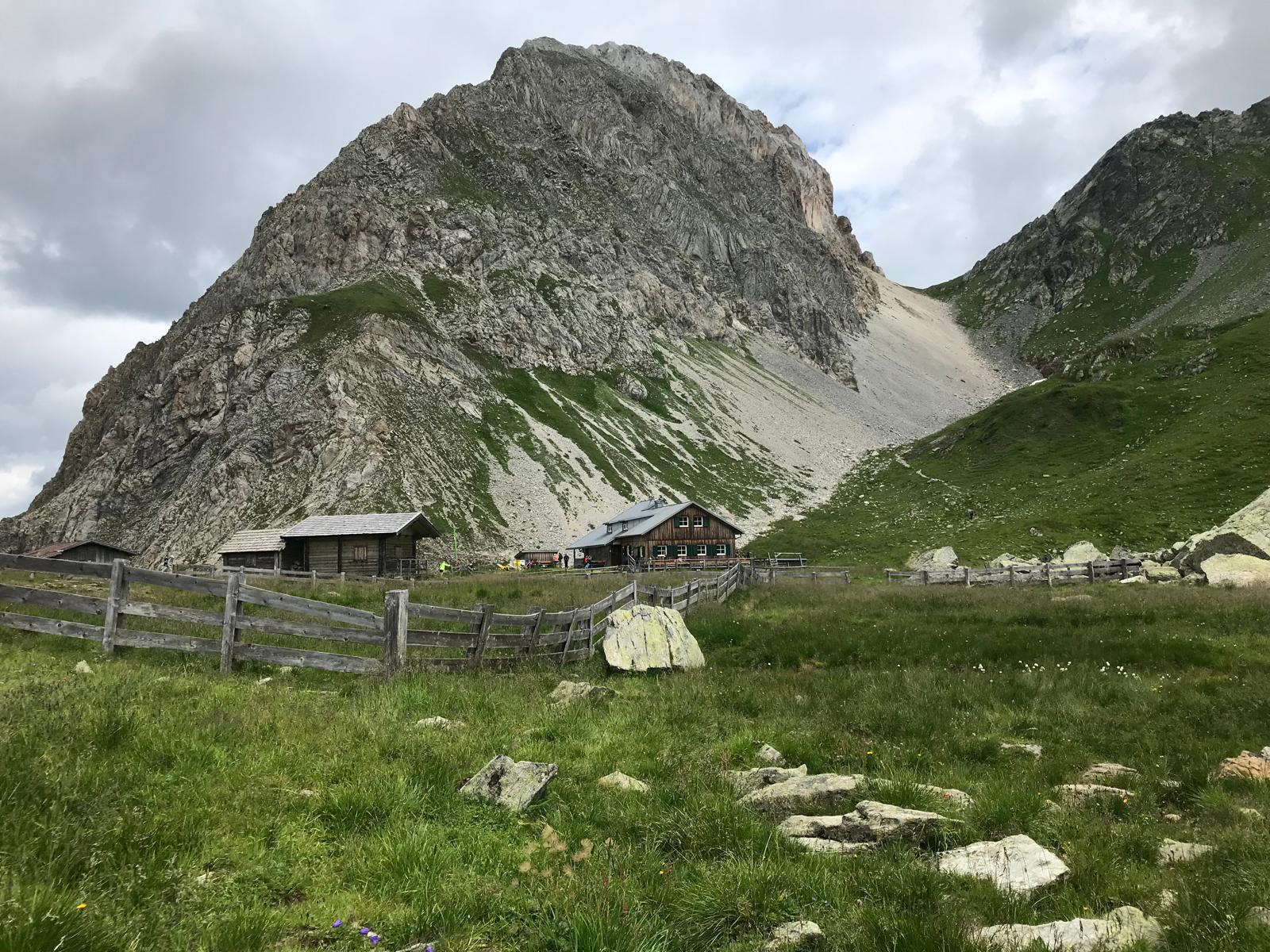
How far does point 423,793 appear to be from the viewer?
652 centimetres

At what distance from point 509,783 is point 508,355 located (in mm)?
114956

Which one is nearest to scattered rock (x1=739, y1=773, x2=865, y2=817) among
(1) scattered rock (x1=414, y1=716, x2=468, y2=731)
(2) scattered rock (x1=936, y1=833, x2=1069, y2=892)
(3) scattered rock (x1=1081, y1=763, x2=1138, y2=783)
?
(2) scattered rock (x1=936, y1=833, x2=1069, y2=892)

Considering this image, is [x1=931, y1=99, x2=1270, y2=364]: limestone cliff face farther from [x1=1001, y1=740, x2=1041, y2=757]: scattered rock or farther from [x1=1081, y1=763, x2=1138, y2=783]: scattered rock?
[x1=1081, y1=763, x2=1138, y2=783]: scattered rock

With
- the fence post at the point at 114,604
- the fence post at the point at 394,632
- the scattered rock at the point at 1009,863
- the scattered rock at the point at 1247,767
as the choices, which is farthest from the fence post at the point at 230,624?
the scattered rock at the point at 1247,767

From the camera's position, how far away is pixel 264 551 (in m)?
63.0

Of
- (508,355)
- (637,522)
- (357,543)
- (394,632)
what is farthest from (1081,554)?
(508,355)

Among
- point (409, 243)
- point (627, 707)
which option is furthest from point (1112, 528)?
point (409, 243)

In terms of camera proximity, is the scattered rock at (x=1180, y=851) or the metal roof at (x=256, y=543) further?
the metal roof at (x=256, y=543)

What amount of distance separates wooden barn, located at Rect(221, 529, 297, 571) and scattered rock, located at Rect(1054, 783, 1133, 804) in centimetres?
6605

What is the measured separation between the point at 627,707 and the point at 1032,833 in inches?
257

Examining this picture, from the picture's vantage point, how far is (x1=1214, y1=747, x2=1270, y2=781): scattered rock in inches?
311

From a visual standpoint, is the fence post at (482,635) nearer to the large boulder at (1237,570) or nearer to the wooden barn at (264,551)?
the large boulder at (1237,570)

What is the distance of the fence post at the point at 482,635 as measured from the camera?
14.8m

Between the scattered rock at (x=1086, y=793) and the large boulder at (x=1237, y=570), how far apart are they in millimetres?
26077
